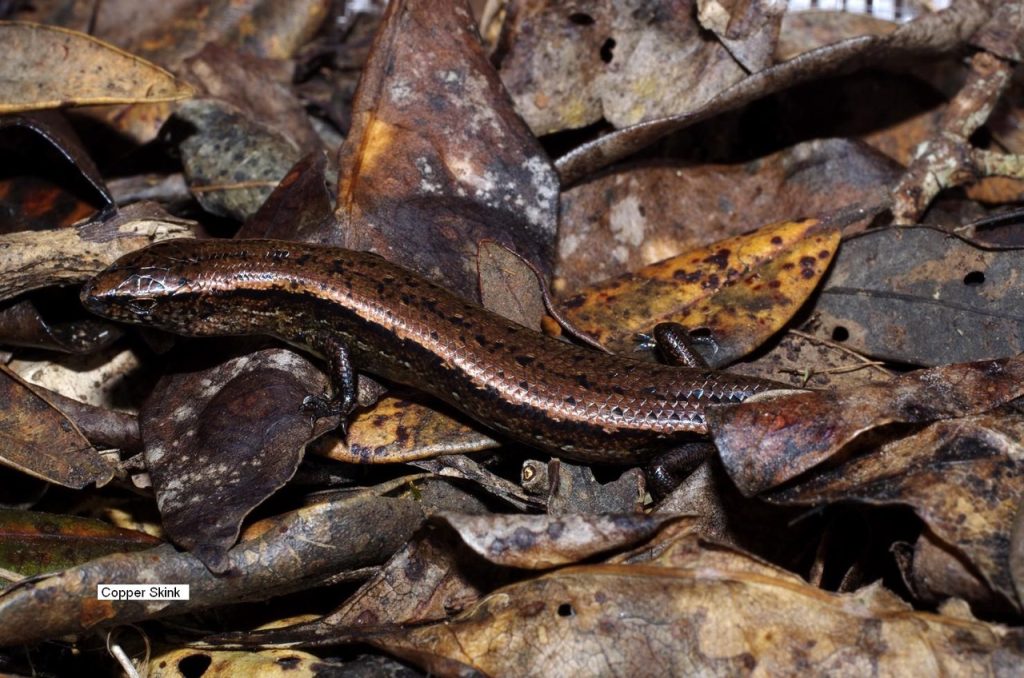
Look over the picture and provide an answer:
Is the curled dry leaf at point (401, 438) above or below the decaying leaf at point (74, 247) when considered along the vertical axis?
below

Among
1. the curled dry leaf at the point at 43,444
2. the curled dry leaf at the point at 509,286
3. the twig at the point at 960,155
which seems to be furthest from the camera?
the twig at the point at 960,155

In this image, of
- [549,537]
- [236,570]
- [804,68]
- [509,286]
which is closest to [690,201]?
[804,68]

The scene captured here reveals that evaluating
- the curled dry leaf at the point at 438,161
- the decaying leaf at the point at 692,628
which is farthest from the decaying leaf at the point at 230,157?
the decaying leaf at the point at 692,628

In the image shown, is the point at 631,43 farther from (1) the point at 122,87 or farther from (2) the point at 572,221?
(1) the point at 122,87

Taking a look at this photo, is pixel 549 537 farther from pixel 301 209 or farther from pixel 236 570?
pixel 301 209

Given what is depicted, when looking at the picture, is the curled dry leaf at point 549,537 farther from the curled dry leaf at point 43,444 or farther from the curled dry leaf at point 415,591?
the curled dry leaf at point 43,444

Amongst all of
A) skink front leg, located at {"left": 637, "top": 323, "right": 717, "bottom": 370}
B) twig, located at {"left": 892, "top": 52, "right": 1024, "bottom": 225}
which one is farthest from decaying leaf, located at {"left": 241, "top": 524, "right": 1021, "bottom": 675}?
twig, located at {"left": 892, "top": 52, "right": 1024, "bottom": 225}
